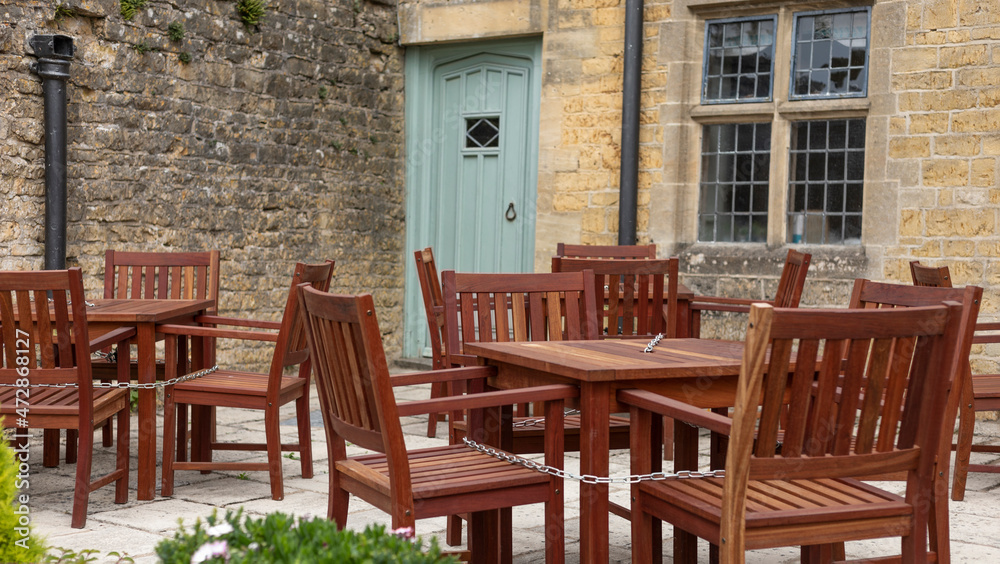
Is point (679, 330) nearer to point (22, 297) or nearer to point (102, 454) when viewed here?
point (102, 454)

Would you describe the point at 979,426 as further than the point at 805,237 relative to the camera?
No

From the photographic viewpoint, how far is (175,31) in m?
6.75

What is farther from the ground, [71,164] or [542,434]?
[71,164]

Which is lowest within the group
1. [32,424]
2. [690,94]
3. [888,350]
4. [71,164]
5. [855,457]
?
[32,424]

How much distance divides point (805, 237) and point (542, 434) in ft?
14.5

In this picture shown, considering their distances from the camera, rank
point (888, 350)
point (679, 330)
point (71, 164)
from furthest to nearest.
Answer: point (71, 164), point (679, 330), point (888, 350)

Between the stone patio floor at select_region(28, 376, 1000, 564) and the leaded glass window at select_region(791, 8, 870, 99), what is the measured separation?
278 cm

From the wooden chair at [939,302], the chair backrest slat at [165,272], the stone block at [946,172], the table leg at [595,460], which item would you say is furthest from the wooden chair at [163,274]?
the stone block at [946,172]

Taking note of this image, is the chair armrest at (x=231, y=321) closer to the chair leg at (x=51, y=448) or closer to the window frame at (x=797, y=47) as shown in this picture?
the chair leg at (x=51, y=448)

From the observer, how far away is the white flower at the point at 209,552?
166cm

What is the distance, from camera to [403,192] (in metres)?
8.78

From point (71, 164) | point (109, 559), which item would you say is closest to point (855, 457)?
point (109, 559)

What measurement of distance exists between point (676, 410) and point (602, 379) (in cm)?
23

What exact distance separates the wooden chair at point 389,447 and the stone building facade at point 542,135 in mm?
3719
